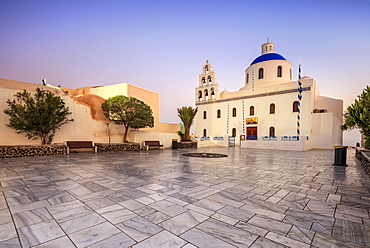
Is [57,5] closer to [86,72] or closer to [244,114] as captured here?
[86,72]

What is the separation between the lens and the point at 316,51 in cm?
1855

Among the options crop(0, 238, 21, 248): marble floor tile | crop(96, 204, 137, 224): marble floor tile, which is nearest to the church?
crop(96, 204, 137, 224): marble floor tile

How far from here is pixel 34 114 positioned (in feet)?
31.2

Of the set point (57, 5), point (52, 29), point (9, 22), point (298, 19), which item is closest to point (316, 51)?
point (298, 19)

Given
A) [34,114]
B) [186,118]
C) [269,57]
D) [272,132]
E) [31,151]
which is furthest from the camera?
[269,57]

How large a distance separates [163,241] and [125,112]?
12.7 metres

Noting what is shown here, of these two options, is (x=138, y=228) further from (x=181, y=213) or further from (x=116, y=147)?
(x=116, y=147)

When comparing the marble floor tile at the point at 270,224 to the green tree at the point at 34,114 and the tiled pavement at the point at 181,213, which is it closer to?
the tiled pavement at the point at 181,213

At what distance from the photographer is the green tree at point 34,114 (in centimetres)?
934

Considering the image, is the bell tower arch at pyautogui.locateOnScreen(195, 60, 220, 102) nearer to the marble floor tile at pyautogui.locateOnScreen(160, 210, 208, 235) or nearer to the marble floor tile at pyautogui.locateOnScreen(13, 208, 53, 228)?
the marble floor tile at pyautogui.locateOnScreen(160, 210, 208, 235)

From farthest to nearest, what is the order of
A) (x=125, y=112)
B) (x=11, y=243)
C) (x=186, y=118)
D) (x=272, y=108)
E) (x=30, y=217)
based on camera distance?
(x=272, y=108) → (x=186, y=118) → (x=125, y=112) → (x=30, y=217) → (x=11, y=243)

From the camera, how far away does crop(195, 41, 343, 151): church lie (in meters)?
17.7

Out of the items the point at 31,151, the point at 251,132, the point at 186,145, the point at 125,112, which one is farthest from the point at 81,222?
the point at 251,132

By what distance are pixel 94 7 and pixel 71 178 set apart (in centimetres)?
1240
